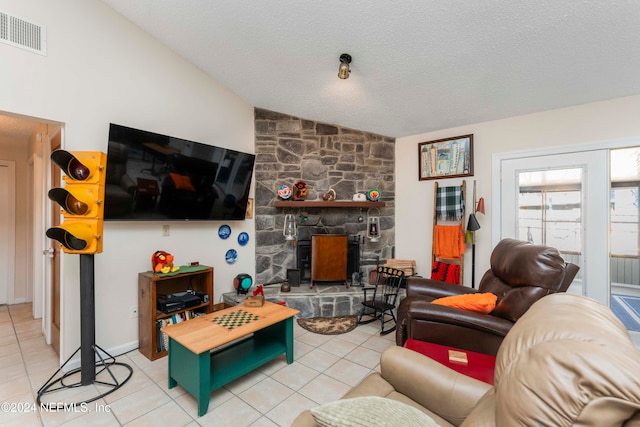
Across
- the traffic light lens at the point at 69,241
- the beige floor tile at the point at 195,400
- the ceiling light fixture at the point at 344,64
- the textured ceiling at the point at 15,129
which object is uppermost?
the ceiling light fixture at the point at 344,64

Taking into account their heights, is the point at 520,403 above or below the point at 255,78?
below

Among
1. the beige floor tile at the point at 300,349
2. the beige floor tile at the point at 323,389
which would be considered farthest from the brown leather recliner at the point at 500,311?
the beige floor tile at the point at 300,349

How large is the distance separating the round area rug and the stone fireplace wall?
75cm

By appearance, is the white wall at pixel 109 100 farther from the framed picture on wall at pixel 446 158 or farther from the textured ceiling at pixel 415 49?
the framed picture on wall at pixel 446 158

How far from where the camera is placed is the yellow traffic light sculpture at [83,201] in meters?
1.98

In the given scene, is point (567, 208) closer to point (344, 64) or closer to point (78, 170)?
point (344, 64)

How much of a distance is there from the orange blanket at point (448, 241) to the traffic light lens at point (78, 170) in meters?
3.75

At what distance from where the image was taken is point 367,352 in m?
2.69

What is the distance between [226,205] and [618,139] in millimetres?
4156

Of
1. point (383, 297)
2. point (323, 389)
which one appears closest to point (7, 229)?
point (323, 389)

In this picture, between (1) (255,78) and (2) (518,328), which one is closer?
(2) (518,328)

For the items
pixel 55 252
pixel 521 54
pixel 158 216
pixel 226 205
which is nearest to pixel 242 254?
pixel 226 205

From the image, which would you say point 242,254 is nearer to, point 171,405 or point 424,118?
point 171,405

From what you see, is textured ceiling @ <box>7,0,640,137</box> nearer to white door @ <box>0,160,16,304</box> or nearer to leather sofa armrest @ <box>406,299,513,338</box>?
leather sofa armrest @ <box>406,299,513,338</box>
